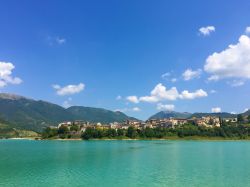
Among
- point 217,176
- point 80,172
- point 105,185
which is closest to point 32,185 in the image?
point 105,185

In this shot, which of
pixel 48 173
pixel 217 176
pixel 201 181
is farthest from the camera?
pixel 48 173

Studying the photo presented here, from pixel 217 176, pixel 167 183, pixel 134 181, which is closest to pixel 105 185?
pixel 134 181

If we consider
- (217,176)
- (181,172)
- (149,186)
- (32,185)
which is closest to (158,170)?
(181,172)

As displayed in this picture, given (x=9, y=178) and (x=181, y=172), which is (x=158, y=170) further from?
(x=9, y=178)

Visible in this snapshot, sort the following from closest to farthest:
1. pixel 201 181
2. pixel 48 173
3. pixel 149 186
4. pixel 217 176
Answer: pixel 149 186
pixel 201 181
pixel 217 176
pixel 48 173

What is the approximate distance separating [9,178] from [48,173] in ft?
22.2

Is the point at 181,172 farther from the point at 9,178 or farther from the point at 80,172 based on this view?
the point at 9,178

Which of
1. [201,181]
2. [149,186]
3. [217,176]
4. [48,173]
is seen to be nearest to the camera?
[149,186]

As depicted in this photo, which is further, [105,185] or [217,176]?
[217,176]

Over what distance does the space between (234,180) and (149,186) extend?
12307 mm

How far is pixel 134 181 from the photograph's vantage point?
46.0m

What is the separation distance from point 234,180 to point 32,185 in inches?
1019

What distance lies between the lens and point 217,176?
49812 mm

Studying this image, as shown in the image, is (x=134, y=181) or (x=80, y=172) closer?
(x=134, y=181)
